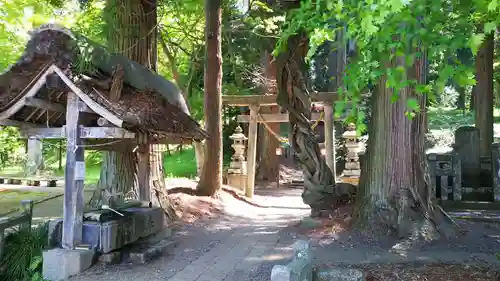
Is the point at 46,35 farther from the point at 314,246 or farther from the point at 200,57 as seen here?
the point at 200,57

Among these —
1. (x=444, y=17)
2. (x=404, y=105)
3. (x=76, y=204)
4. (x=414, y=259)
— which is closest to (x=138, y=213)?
(x=76, y=204)

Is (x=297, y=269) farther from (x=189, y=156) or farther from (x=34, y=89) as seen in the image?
(x=189, y=156)

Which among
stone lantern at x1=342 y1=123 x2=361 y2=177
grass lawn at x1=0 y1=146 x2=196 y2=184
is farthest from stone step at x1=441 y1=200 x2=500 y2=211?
grass lawn at x1=0 y1=146 x2=196 y2=184

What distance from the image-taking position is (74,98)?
7191 millimetres

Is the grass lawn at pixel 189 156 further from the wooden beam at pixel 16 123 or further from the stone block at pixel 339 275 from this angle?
the stone block at pixel 339 275

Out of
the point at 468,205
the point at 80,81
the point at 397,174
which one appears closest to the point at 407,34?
the point at 80,81

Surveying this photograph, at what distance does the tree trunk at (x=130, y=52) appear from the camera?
1053 cm

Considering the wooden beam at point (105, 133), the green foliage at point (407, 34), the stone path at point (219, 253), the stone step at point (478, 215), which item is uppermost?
the green foliage at point (407, 34)

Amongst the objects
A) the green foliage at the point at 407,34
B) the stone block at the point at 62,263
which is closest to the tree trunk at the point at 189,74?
the stone block at the point at 62,263

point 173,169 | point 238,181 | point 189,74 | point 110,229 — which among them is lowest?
point 110,229

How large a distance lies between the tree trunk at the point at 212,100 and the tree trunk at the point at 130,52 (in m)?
3.57

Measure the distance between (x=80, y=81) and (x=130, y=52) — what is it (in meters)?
4.10

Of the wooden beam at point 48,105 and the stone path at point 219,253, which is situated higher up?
the wooden beam at point 48,105

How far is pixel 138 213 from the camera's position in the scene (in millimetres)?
8227
